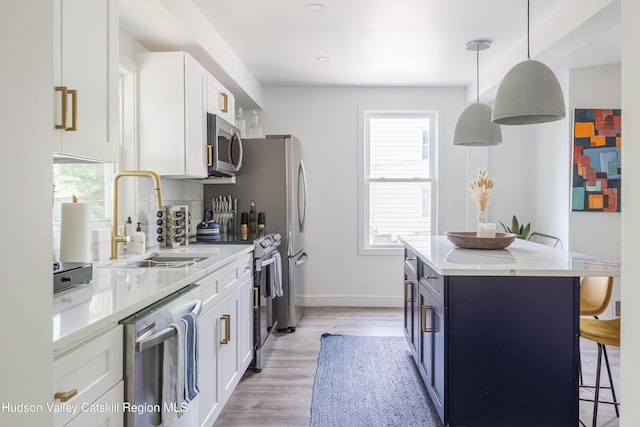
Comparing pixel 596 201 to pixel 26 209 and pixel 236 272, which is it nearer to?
pixel 236 272

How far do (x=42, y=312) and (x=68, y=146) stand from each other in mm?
891

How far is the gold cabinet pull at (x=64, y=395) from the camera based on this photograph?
3.24 feet

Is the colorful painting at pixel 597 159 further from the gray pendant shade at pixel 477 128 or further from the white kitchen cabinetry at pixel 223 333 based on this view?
the white kitchen cabinetry at pixel 223 333

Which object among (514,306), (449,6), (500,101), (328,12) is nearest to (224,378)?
(514,306)

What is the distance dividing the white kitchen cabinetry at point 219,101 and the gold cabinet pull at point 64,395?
2453 millimetres

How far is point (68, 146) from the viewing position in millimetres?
1495

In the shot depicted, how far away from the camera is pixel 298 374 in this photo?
3.09m

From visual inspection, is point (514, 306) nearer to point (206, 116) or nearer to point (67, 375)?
point (67, 375)

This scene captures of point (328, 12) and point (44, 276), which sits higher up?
point (328, 12)

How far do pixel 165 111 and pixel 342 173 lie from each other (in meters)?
2.51

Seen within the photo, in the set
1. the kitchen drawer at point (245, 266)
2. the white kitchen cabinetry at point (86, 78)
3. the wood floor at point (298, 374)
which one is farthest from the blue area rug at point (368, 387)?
the white kitchen cabinetry at point (86, 78)

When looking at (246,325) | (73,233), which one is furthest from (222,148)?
(73,233)

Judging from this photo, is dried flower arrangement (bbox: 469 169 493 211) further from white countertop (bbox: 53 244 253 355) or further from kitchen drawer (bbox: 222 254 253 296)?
white countertop (bbox: 53 244 253 355)

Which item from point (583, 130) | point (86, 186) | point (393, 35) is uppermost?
point (393, 35)
